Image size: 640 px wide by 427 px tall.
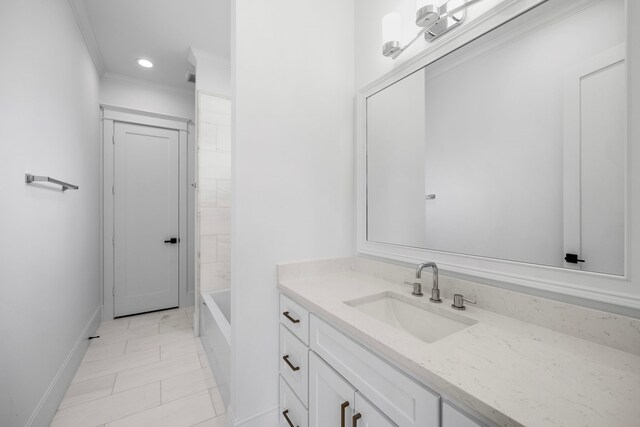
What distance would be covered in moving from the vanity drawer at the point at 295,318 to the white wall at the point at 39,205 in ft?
3.74

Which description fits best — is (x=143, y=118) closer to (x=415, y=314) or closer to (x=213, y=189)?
(x=213, y=189)

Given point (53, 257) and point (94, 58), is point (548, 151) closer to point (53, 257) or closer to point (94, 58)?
point (53, 257)

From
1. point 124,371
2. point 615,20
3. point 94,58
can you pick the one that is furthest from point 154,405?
point 94,58

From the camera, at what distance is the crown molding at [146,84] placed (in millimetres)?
2875

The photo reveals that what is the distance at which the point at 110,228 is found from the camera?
295 centimetres

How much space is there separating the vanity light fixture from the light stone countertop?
1.15 metres

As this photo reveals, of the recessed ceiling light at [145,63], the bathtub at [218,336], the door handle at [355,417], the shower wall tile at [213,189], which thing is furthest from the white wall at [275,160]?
the recessed ceiling light at [145,63]

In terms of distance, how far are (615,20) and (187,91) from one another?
369cm

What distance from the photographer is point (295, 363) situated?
1.21 m

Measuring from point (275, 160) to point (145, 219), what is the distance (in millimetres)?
2575

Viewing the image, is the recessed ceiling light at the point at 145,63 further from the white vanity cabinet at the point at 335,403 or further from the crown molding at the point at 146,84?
the white vanity cabinet at the point at 335,403

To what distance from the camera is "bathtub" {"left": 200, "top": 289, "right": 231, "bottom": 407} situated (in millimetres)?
1605

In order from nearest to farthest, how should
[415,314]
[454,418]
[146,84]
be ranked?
[454,418], [415,314], [146,84]

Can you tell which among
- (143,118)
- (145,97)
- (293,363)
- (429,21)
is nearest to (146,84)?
(145,97)
